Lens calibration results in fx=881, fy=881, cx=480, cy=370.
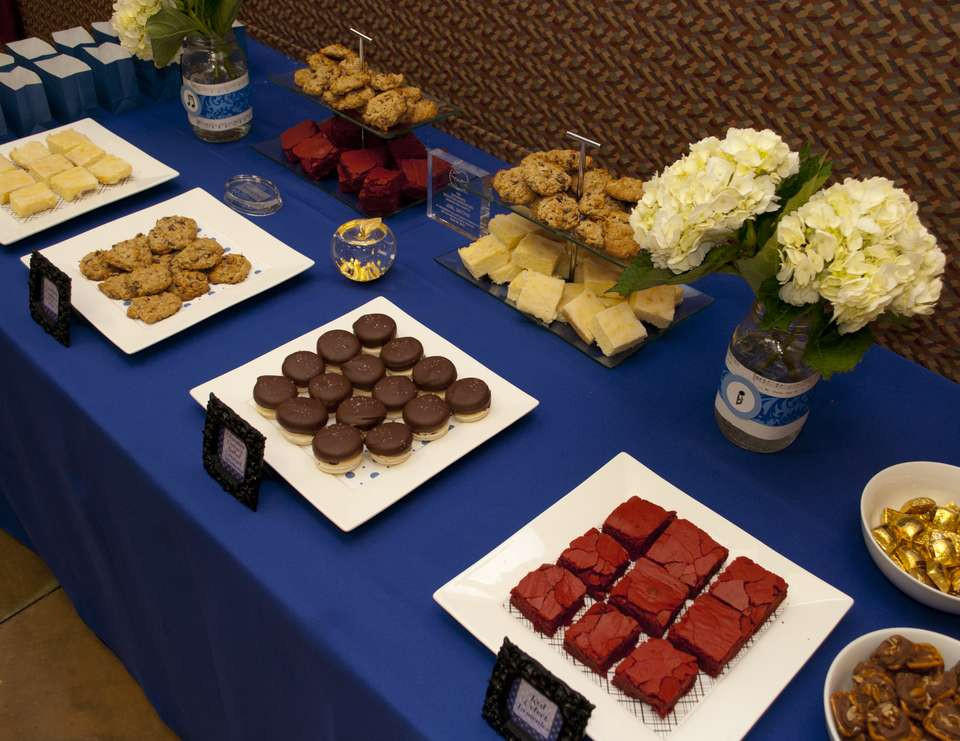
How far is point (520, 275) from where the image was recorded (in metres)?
1.69

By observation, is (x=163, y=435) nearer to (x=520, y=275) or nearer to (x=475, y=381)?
(x=475, y=381)

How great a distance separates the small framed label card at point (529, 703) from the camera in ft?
3.14

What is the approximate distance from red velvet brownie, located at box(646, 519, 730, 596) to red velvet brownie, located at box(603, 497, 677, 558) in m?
0.01

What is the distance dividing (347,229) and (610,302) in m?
0.52

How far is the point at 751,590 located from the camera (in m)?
1.14

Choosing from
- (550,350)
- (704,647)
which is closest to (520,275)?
(550,350)

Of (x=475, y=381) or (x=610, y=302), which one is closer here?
(x=475, y=381)

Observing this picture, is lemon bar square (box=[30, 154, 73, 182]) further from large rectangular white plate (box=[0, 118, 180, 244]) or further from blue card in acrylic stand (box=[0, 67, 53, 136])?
blue card in acrylic stand (box=[0, 67, 53, 136])

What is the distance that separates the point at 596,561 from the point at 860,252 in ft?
1.70

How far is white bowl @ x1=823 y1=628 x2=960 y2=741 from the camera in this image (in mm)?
1031

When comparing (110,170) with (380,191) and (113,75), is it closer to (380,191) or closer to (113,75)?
(113,75)

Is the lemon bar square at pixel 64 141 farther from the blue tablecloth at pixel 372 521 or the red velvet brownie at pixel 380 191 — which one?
the red velvet brownie at pixel 380 191

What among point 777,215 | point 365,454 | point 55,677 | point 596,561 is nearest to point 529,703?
point 596,561

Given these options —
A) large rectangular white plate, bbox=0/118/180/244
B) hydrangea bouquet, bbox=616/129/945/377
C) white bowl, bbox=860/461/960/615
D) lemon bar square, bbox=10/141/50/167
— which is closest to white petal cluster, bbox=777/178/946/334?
hydrangea bouquet, bbox=616/129/945/377
